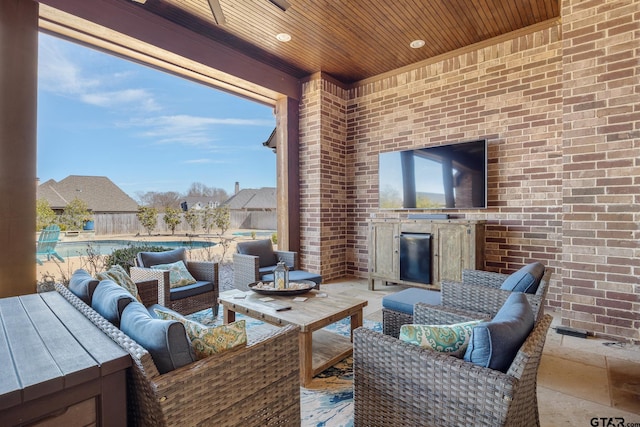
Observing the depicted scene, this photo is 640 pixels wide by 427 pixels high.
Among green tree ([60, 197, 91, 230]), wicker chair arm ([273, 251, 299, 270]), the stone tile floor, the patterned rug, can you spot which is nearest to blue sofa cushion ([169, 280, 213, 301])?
wicker chair arm ([273, 251, 299, 270])

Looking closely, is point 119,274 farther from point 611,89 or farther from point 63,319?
point 611,89

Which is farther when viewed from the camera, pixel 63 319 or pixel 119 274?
pixel 119 274

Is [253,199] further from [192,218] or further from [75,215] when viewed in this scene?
[75,215]

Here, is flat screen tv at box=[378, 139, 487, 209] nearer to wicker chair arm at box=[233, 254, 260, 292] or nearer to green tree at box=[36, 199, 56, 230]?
wicker chair arm at box=[233, 254, 260, 292]

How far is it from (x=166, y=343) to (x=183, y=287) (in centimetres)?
213

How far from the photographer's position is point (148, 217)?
15.1 feet

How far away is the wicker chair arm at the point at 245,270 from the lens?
369 cm

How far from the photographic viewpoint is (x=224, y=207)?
556 centimetres

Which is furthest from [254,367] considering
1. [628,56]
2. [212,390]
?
[628,56]

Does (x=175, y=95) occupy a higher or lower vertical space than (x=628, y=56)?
higher

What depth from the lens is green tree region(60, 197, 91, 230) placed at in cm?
366

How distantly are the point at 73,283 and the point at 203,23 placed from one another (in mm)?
3264

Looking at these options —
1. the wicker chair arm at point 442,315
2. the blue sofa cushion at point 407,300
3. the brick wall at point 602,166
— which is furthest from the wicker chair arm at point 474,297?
the brick wall at point 602,166

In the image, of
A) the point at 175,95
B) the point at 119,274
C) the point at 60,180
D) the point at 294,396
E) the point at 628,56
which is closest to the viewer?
the point at 294,396
